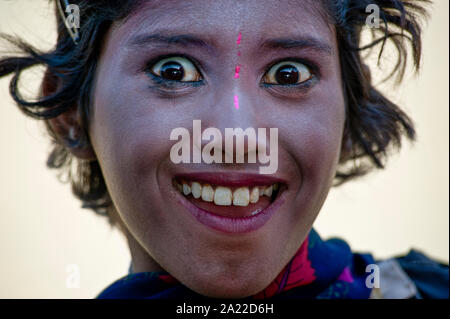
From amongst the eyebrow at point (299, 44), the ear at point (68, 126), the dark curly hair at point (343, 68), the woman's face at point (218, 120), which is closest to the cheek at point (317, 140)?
the woman's face at point (218, 120)

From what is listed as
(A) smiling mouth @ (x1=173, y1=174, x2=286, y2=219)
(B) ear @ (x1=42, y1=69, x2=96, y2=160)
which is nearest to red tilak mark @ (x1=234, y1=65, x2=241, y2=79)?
(A) smiling mouth @ (x1=173, y1=174, x2=286, y2=219)

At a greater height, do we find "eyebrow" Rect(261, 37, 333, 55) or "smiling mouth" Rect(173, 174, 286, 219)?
"eyebrow" Rect(261, 37, 333, 55)

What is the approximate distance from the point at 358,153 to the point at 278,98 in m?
0.71

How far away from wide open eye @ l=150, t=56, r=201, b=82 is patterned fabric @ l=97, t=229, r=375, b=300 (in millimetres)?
521

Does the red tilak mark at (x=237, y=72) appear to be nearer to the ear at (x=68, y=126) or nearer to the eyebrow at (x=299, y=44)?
the eyebrow at (x=299, y=44)

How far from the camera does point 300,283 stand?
4.28 ft

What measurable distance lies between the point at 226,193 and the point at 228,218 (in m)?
0.06

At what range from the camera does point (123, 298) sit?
1333 millimetres

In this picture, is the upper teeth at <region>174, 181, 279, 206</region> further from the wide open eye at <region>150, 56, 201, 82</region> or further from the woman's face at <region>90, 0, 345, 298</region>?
the wide open eye at <region>150, 56, 201, 82</region>

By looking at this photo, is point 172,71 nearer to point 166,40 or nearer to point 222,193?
point 166,40

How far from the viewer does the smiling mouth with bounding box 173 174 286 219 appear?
3.56 ft

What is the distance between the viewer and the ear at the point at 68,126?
4.54 feet

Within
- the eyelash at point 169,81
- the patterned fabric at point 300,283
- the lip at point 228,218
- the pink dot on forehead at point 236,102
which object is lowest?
the patterned fabric at point 300,283

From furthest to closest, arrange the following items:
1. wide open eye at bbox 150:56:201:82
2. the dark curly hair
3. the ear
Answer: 1. the ear
2. the dark curly hair
3. wide open eye at bbox 150:56:201:82
